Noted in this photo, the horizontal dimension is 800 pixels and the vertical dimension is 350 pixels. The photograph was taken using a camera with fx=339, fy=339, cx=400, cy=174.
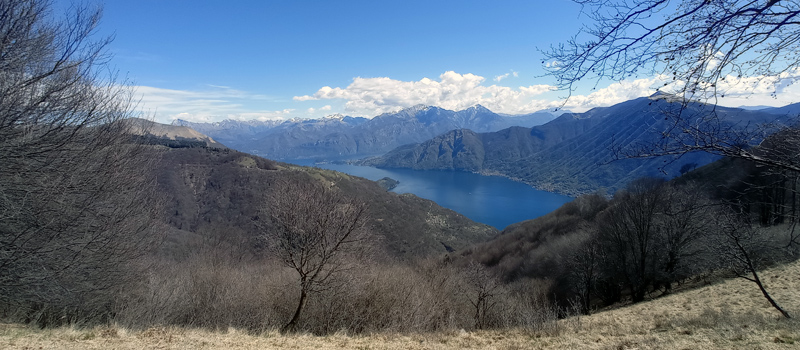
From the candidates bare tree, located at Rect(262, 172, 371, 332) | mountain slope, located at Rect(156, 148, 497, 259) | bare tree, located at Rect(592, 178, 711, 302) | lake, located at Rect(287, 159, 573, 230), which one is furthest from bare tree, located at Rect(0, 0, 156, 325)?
lake, located at Rect(287, 159, 573, 230)

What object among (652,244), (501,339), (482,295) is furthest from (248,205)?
(501,339)

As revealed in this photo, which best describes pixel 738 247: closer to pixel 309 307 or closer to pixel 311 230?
pixel 311 230

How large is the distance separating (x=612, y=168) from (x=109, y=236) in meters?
189

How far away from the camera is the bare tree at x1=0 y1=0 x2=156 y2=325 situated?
18.5 ft

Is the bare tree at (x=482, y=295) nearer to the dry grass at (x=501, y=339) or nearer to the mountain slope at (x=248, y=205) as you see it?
the dry grass at (x=501, y=339)

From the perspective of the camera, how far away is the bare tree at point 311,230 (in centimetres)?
938

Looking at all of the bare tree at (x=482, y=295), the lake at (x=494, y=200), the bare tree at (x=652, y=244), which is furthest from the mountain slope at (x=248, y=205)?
the bare tree at (x=652, y=244)

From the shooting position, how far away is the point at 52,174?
6.37 meters

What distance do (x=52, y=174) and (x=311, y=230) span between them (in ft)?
17.4

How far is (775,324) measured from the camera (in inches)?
240

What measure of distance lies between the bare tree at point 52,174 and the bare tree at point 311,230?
3848 millimetres

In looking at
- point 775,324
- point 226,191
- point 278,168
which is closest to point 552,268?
point 775,324

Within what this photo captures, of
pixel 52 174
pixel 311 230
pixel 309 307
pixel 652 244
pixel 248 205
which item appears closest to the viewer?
pixel 52 174

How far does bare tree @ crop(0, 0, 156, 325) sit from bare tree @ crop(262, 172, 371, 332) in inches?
151
